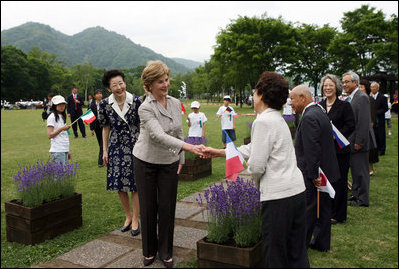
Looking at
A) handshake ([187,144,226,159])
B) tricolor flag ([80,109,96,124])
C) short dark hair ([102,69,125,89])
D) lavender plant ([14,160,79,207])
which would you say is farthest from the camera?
tricolor flag ([80,109,96,124])

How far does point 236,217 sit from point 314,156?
113 cm

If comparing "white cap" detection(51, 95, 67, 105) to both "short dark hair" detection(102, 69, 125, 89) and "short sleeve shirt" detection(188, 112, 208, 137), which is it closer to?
"short dark hair" detection(102, 69, 125, 89)

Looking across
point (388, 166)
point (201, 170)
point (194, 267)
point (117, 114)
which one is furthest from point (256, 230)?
point (388, 166)

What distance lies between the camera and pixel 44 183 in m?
4.43

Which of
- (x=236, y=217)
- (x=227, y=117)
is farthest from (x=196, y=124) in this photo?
(x=236, y=217)

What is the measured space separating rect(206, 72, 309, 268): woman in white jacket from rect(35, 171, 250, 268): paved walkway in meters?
1.31

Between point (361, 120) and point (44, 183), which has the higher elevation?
point (361, 120)

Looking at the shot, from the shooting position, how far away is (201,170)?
26.1 feet

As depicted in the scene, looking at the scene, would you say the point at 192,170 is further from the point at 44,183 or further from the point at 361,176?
the point at 44,183

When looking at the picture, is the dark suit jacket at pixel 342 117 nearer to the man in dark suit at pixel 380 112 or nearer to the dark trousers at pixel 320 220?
the dark trousers at pixel 320 220

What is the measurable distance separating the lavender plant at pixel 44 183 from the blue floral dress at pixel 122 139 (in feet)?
2.21

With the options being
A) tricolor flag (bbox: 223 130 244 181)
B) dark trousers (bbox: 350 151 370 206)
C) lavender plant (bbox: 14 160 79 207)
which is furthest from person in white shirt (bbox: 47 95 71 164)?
dark trousers (bbox: 350 151 370 206)

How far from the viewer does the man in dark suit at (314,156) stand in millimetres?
3705

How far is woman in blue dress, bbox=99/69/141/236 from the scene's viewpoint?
451 cm
